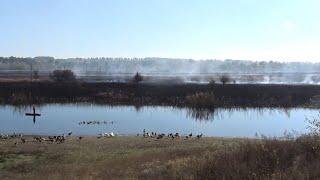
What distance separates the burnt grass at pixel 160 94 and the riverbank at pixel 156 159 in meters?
32.5

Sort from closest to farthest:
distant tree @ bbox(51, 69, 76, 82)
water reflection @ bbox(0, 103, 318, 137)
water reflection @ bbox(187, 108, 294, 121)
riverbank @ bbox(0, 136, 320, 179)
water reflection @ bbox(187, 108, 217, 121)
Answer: riverbank @ bbox(0, 136, 320, 179) → water reflection @ bbox(0, 103, 318, 137) → water reflection @ bbox(187, 108, 217, 121) → water reflection @ bbox(187, 108, 294, 121) → distant tree @ bbox(51, 69, 76, 82)

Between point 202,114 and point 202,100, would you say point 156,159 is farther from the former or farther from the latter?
point 202,100

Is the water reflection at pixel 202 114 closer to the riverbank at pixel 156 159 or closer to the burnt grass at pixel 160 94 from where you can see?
the burnt grass at pixel 160 94

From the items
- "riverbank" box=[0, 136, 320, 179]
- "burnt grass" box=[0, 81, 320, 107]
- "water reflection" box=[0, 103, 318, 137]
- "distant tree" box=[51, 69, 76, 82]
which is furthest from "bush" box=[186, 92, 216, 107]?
"distant tree" box=[51, 69, 76, 82]

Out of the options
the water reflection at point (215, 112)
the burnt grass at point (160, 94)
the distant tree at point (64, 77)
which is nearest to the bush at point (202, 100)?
the burnt grass at point (160, 94)

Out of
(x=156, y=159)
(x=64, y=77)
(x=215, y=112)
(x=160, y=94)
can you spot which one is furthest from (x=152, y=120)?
(x=64, y=77)

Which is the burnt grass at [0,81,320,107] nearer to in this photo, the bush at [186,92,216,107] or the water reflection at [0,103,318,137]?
the bush at [186,92,216,107]

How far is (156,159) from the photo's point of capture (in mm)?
22422

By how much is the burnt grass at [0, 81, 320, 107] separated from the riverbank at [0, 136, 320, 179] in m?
32.5

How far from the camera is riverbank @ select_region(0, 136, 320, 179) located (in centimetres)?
1418

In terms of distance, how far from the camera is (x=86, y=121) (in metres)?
45.9

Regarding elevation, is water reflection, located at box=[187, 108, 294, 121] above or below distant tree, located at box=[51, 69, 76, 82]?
below

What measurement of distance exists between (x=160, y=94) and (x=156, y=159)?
4951cm

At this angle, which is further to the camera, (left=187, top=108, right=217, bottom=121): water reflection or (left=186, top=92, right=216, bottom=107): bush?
(left=186, top=92, right=216, bottom=107): bush
